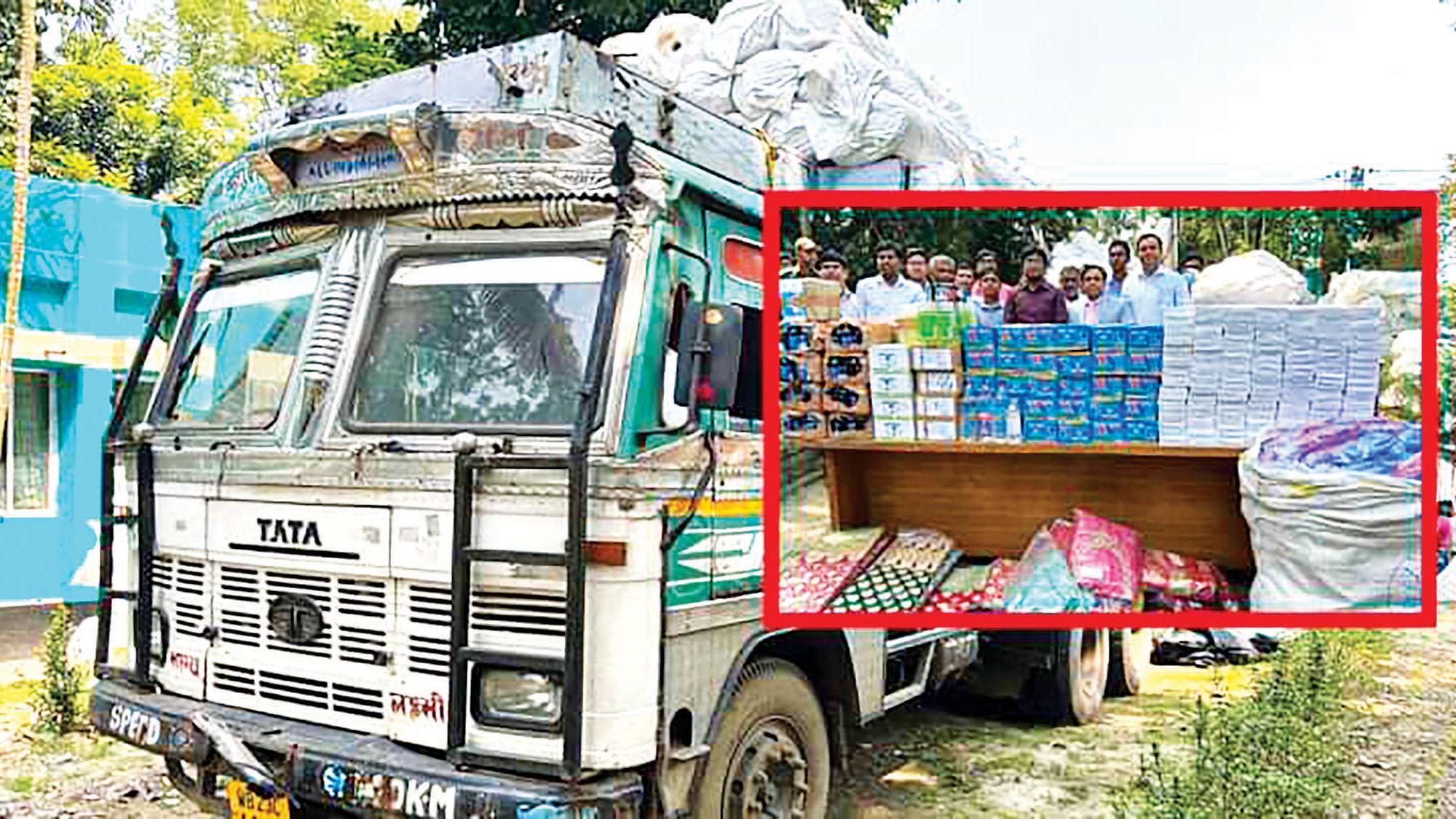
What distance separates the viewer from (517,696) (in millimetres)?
3598

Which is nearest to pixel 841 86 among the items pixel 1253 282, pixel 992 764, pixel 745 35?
pixel 745 35

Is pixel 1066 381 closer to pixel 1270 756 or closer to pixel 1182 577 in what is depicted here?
pixel 1182 577

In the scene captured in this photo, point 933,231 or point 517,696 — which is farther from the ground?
point 933,231

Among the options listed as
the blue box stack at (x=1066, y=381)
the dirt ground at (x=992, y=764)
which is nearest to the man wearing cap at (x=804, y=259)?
the blue box stack at (x=1066, y=381)

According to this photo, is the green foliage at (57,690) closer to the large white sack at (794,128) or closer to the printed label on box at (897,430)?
the large white sack at (794,128)

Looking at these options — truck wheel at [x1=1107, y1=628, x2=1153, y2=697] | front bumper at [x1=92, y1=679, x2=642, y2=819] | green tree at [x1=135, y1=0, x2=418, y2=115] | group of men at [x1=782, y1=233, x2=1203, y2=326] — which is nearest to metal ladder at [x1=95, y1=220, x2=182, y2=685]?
front bumper at [x1=92, y1=679, x2=642, y2=819]

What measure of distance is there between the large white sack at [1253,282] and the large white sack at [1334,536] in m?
0.42

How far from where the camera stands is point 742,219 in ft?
14.3

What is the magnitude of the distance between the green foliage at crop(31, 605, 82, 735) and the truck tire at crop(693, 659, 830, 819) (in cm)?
449

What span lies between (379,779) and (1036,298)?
2.30 m

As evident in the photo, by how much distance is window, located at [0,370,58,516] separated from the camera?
33.4 feet

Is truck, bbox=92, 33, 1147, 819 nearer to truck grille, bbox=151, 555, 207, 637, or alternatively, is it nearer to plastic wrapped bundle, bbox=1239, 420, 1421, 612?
truck grille, bbox=151, 555, 207, 637

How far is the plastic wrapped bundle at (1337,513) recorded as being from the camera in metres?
3.44

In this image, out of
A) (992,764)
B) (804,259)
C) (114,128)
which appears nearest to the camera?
(804,259)
